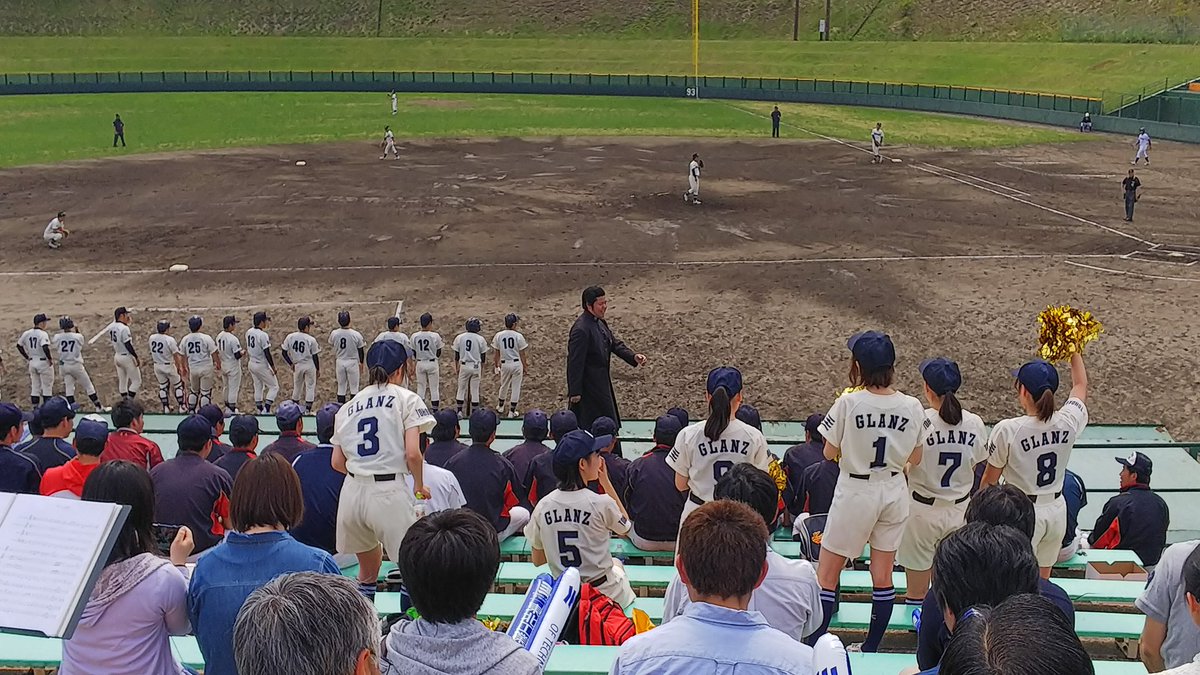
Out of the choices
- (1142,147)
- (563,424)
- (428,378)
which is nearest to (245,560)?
(563,424)

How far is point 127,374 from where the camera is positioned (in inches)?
582

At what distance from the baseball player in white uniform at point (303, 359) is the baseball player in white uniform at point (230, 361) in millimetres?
673

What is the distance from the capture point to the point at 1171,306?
60.3 ft

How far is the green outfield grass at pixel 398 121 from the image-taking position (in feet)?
131

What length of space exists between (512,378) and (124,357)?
218 inches

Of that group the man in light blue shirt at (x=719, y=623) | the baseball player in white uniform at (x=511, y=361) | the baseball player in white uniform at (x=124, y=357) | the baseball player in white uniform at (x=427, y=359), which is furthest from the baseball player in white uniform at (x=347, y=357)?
the man in light blue shirt at (x=719, y=623)

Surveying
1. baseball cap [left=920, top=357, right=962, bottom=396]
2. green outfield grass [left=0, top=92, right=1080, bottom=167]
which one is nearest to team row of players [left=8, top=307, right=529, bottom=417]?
baseball cap [left=920, top=357, right=962, bottom=396]

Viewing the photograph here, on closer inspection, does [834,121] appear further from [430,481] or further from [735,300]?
[430,481]

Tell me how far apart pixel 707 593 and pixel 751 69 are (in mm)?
67232

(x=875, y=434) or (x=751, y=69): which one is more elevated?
(x=751, y=69)

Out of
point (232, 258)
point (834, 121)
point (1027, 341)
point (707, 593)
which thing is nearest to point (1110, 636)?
point (707, 593)

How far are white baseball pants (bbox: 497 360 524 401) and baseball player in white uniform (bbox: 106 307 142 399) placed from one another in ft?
17.3

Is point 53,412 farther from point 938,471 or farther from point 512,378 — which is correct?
point 512,378

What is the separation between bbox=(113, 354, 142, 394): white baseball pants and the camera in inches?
574
